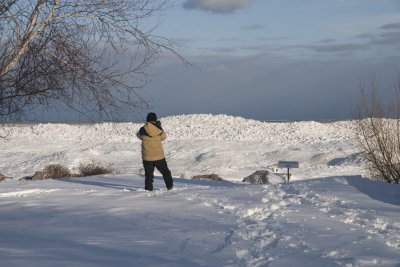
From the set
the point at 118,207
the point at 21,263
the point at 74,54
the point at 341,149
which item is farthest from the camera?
the point at 341,149

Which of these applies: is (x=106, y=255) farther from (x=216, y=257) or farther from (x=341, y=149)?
(x=341, y=149)

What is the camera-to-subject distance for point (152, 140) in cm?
1141

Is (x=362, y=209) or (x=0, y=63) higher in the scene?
(x=0, y=63)

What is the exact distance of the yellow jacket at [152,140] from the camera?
11.3 m

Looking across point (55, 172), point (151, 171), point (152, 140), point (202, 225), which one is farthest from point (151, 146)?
point (55, 172)

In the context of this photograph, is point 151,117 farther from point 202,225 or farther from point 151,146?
point 202,225

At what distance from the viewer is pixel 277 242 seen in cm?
605

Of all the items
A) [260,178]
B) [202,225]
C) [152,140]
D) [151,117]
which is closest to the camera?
[202,225]

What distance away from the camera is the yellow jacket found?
37.2 ft

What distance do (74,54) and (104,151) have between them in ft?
89.1

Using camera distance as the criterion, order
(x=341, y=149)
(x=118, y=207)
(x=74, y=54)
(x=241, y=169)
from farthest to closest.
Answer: (x=341, y=149)
(x=241, y=169)
(x=118, y=207)
(x=74, y=54)

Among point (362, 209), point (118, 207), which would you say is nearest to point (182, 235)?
point (118, 207)

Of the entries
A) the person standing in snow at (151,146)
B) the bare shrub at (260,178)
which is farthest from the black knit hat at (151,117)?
the bare shrub at (260,178)

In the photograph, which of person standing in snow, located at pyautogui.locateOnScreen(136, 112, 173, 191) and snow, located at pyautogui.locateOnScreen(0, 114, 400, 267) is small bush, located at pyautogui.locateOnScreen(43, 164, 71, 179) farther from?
person standing in snow, located at pyautogui.locateOnScreen(136, 112, 173, 191)
